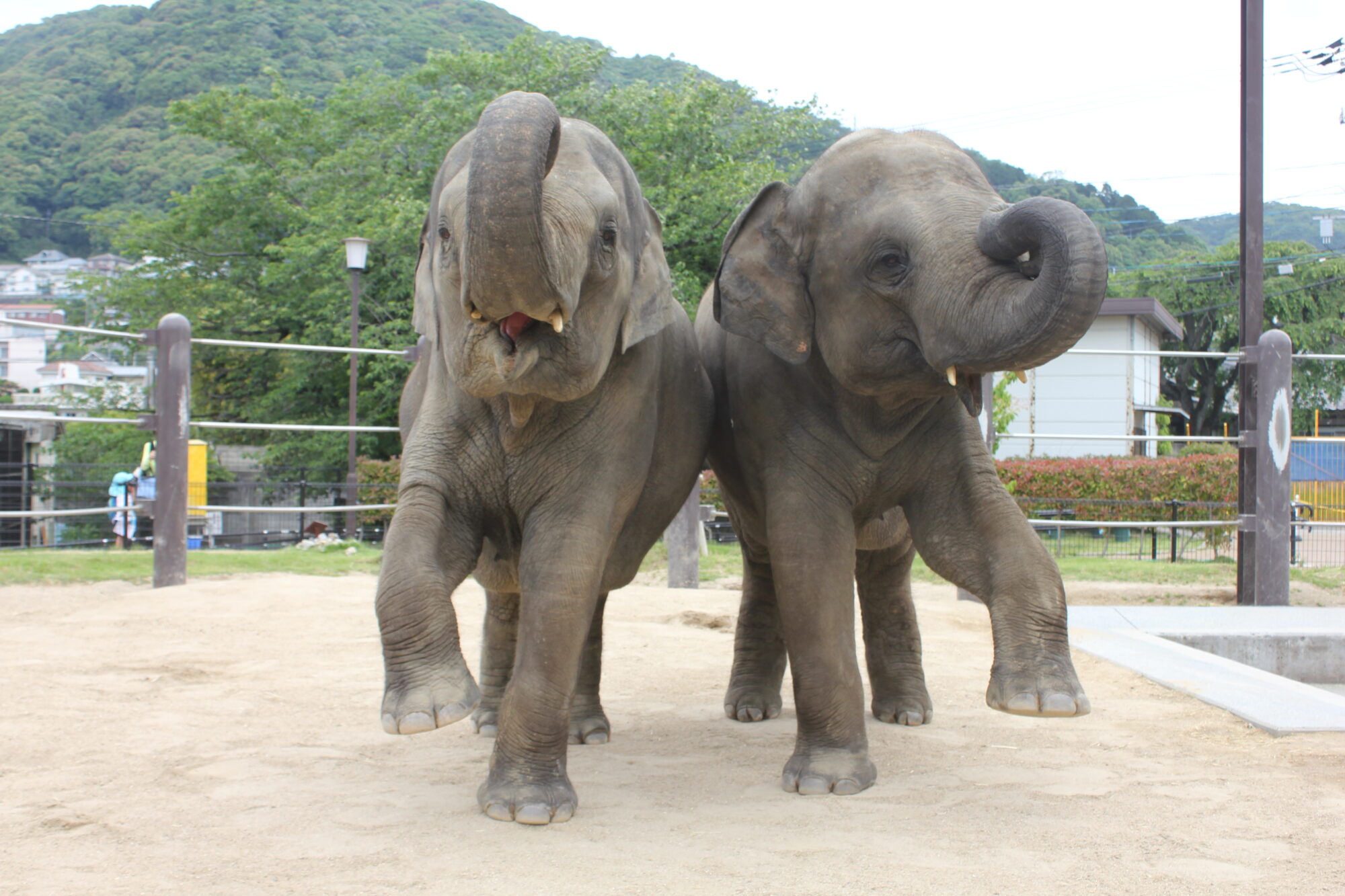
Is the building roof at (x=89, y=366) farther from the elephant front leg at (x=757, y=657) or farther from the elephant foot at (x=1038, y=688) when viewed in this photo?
the elephant foot at (x=1038, y=688)

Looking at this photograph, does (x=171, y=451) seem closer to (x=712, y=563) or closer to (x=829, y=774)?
(x=712, y=563)

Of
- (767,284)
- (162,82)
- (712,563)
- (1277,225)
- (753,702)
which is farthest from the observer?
(1277,225)

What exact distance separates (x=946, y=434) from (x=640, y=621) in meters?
4.23

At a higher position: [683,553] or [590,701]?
[683,553]

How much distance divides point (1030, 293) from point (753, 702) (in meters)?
2.52

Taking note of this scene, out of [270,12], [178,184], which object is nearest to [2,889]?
[178,184]

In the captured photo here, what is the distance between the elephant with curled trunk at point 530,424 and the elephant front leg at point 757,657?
1.25 meters

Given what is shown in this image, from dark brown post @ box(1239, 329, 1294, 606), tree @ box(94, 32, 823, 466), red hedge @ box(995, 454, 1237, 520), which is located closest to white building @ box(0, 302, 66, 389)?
tree @ box(94, 32, 823, 466)

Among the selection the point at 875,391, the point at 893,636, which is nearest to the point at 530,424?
the point at 875,391

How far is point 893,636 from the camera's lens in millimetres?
4965

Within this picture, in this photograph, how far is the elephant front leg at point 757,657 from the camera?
508 centimetres

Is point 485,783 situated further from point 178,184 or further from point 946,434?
point 178,184

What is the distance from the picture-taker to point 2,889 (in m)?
2.67

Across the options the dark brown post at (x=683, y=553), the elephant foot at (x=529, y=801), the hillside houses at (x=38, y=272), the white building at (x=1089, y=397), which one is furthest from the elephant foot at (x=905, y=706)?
the hillside houses at (x=38, y=272)
